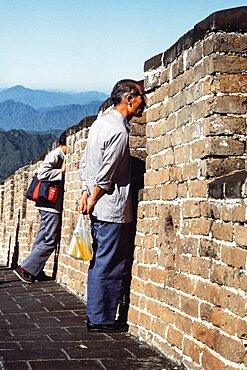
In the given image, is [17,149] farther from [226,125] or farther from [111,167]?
[226,125]

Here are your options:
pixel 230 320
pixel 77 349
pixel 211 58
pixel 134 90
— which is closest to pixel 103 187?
pixel 134 90

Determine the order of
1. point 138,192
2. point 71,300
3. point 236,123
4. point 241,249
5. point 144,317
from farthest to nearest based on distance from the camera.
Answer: point 71,300, point 138,192, point 144,317, point 236,123, point 241,249

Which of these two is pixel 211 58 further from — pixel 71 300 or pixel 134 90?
pixel 71 300

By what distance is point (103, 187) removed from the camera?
5.69 metres

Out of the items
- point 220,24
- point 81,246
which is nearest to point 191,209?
point 220,24

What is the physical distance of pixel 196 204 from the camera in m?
4.62

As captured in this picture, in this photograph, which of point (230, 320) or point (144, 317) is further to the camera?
point (144, 317)

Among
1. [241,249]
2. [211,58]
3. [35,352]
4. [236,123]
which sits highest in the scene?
[211,58]

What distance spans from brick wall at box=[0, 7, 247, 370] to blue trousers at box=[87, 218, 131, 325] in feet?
0.39

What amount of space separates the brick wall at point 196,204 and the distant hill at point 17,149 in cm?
5801

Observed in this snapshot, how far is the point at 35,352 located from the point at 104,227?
46.0 inches

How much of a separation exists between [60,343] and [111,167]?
49.4 inches

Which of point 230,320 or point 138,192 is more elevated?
Result: point 138,192

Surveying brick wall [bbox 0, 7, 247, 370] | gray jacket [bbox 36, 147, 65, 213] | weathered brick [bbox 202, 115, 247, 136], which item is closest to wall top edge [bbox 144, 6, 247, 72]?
brick wall [bbox 0, 7, 247, 370]
